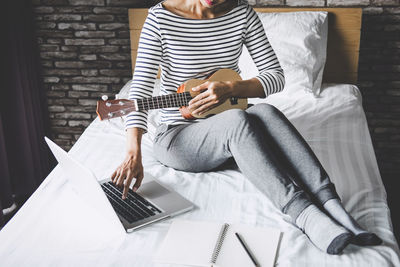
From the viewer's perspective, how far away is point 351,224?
1184mm

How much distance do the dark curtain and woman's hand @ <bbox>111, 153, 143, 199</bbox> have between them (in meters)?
1.03

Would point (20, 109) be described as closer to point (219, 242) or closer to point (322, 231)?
point (219, 242)

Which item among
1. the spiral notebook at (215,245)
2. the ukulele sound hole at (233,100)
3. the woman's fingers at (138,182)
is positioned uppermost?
the ukulele sound hole at (233,100)

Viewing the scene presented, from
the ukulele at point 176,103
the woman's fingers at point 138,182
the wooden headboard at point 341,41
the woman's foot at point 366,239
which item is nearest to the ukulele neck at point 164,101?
the ukulele at point 176,103

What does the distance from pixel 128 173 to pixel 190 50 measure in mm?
544

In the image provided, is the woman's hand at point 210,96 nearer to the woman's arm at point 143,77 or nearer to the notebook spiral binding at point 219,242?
the woman's arm at point 143,77

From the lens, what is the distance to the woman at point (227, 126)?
1265 mm

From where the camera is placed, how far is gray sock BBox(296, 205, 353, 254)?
1131 mm

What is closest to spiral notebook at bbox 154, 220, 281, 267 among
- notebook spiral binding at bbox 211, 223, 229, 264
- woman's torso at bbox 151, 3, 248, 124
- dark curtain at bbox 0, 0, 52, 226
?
notebook spiral binding at bbox 211, 223, 229, 264

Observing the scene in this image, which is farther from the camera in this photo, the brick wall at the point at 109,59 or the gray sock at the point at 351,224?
the brick wall at the point at 109,59

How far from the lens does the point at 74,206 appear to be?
140 centimetres

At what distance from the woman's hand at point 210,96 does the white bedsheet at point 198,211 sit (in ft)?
0.79

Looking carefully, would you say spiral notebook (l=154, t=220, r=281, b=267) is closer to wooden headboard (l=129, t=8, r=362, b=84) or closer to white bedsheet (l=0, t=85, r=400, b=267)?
white bedsheet (l=0, t=85, r=400, b=267)

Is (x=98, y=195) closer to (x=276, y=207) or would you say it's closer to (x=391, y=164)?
(x=276, y=207)
